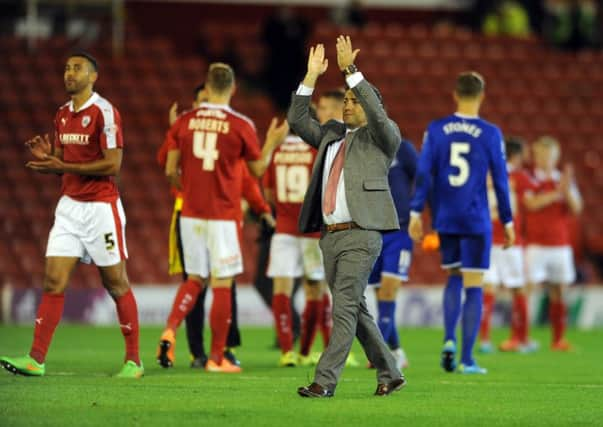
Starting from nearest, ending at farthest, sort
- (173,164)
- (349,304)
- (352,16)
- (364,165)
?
(349,304) → (364,165) → (173,164) → (352,16)

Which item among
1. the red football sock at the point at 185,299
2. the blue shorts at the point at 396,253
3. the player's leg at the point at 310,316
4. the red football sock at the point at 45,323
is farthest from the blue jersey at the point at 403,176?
the red football sock at the point at 45,323

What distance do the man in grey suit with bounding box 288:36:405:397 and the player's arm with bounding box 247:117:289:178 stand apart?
5.31 ft

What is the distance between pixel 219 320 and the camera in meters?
10.8

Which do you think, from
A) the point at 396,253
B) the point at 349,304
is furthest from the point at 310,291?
the point at 349,304

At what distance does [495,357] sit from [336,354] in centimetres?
608

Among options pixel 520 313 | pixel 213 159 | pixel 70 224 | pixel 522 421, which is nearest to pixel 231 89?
pixel 213 159

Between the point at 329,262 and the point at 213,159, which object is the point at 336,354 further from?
the point at 213,159

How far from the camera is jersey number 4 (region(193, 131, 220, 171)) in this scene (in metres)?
10.9

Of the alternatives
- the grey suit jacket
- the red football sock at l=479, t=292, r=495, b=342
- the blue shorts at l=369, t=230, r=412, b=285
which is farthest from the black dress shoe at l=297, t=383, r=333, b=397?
the red football sock at l=479, t=292, r=495, b=342

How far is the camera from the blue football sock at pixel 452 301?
11.6m

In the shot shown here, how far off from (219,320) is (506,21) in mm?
17795

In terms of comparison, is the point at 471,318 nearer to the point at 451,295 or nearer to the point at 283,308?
the point at 451,295

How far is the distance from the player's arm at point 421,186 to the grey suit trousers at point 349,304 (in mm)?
2496

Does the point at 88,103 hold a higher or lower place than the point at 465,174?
higher
